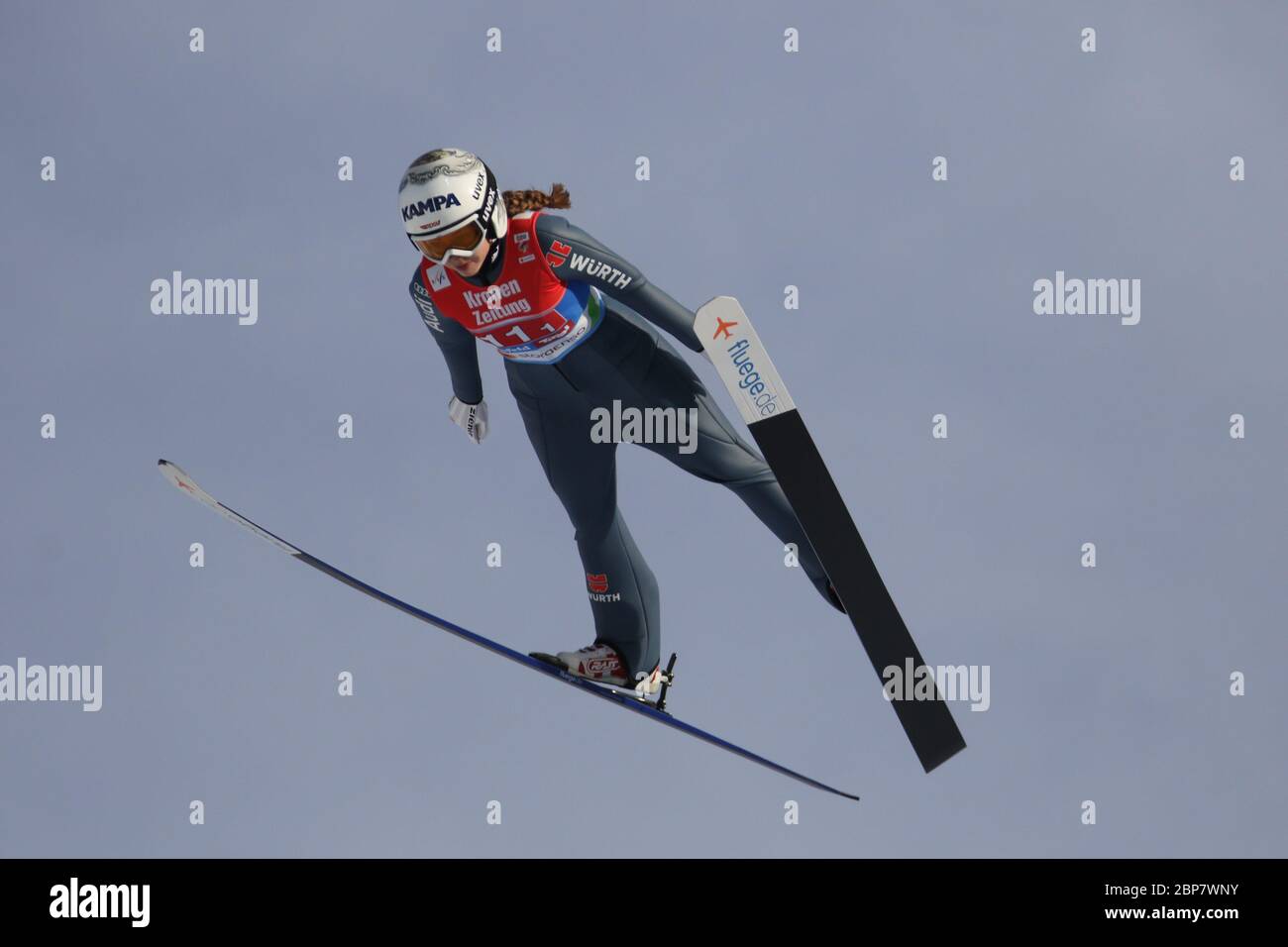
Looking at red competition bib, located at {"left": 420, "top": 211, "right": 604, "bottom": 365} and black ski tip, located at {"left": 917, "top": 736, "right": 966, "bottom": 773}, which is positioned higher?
red competition bib, located at {"left": 420, "top": 211, "right": 604, "bottom": 365}

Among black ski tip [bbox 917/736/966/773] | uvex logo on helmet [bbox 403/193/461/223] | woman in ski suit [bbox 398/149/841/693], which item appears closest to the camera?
uvex logo on helmet [bbox 403/193/461/223]

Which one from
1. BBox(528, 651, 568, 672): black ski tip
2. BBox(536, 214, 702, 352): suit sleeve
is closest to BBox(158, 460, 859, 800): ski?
BBox(528, 651, 568, 672): black ski tip

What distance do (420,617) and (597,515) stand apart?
1076mm

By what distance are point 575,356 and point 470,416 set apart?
0.86 meters

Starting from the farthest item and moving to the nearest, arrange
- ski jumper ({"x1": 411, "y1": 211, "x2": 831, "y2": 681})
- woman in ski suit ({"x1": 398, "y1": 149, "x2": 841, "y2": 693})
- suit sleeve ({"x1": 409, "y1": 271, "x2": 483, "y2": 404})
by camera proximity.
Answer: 1. suit sleeve ({"x1": 409, "y1": 271, "x2": 483, "y2": 404})
2. ski jumper ({"x1": 411, "y1": 211, "x2": 831, "y2": 681})
3. woman in ski suit ({"x1": 398, "y1": 149, "x2": 841, "y2": 693})

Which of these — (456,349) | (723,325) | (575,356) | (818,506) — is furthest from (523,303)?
(818,506)

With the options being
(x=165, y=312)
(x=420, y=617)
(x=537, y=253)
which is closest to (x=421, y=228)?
(x=537, y=253)

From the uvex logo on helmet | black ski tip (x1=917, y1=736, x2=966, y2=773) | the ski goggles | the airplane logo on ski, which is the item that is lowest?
black ski tip (x1=917, y1=736, x2=966, y2=773)

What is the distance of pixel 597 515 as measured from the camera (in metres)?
10.4

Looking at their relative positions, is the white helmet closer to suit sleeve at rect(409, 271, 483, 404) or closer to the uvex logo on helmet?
the uvex logo on helmet

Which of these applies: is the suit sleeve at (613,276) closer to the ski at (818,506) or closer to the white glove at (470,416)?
the ski at (818,506)

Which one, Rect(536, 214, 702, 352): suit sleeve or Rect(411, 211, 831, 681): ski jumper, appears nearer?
Rect(536, 214, 702, 352): suit sleeve

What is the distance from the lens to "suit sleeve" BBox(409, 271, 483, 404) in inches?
402
